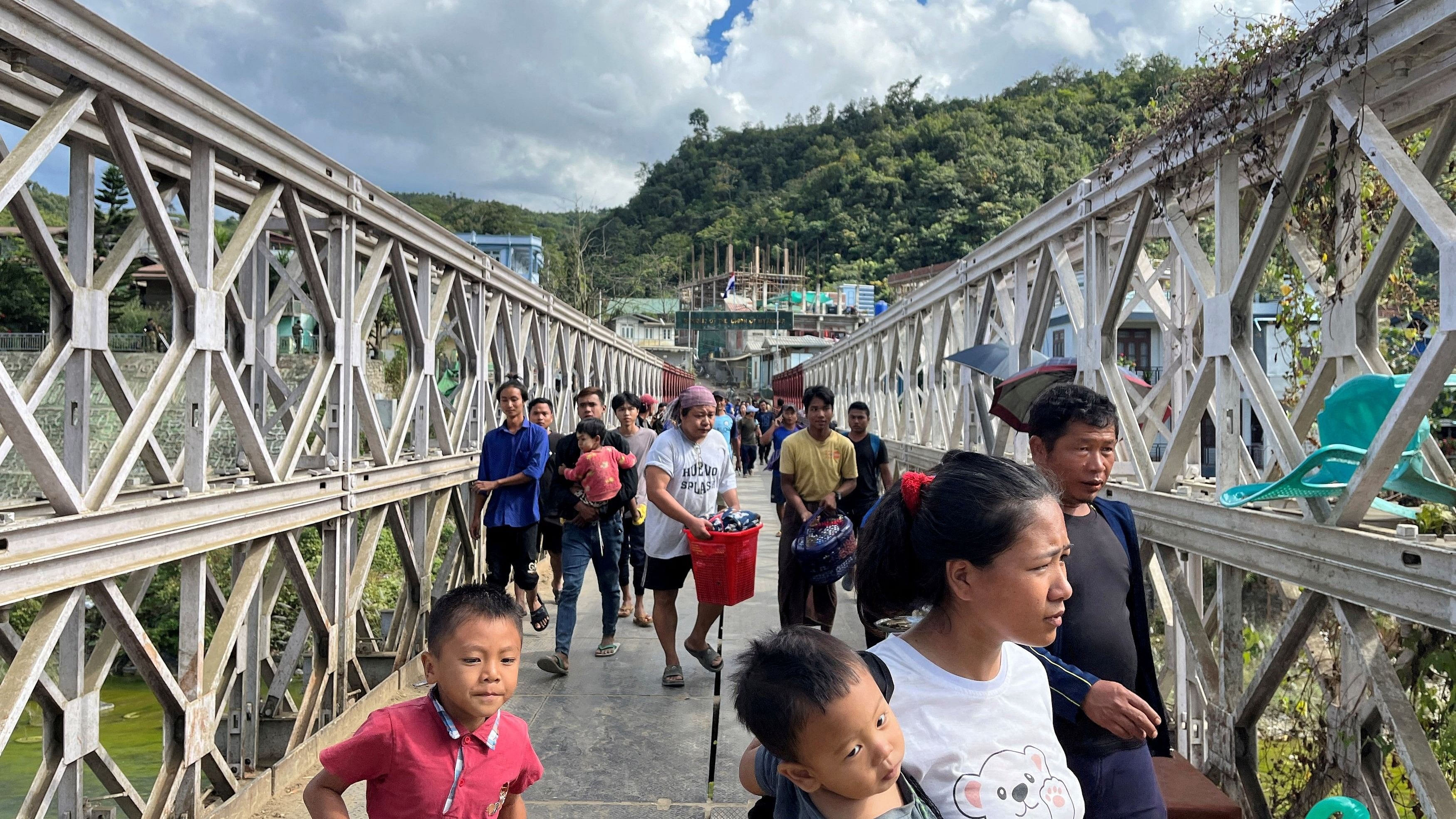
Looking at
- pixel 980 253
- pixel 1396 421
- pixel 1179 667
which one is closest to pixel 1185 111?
pixel 1396 421

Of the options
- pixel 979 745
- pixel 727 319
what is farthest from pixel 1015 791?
pixel 727 319

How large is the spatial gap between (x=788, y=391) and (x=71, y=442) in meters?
28.3

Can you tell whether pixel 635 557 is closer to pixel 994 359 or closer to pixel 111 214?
pixel 994 359

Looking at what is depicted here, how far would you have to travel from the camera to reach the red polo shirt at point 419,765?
6.85ft

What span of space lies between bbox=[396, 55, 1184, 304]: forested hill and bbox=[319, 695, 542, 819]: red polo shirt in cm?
4521

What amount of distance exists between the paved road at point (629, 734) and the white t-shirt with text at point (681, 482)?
831 millimetres

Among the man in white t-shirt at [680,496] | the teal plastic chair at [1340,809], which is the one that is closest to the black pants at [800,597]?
the man in white t-shirt at [680,496]

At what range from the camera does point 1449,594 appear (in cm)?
229

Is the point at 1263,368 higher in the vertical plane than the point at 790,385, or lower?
higher

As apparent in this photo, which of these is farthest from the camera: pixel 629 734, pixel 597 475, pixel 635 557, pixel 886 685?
pixel 635 557

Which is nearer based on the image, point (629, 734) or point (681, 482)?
point (629, 734)

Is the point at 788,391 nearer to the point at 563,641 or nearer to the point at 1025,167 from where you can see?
the point at 563,641

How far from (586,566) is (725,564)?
147 centimetres

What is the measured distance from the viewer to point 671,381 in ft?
96.7
